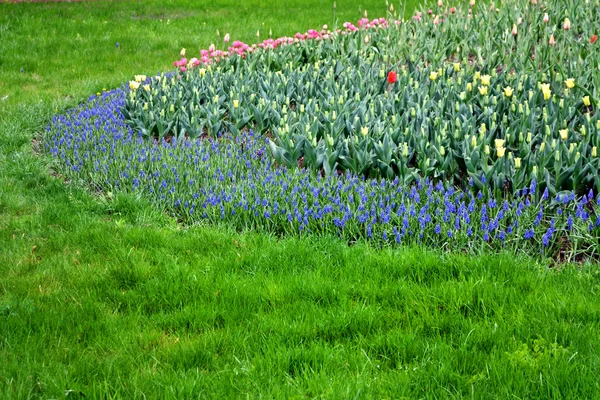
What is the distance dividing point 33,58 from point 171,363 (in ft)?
29.2

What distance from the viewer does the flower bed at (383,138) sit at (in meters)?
4.69

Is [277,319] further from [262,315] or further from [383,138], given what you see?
[383,138]

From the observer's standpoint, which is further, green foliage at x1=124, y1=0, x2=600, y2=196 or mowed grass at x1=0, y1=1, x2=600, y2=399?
green foliage at x1=124, y1=0, x2=600, y2=196

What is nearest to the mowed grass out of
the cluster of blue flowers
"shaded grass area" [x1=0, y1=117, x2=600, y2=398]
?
"shaded grass area" [x1=0, y1=117, x2=600, y2=398]

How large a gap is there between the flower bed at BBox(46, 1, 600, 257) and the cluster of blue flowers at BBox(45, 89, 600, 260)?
15 millimetres

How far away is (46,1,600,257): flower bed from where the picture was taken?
469 centimetres

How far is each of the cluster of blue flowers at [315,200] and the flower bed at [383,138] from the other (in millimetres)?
15

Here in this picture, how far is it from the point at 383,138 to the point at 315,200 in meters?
1.30

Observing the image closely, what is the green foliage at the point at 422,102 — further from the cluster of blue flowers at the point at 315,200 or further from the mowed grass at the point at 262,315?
the mowed grass at the point at 262,315

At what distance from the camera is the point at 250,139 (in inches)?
255

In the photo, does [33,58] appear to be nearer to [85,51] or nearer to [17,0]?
[85,51]

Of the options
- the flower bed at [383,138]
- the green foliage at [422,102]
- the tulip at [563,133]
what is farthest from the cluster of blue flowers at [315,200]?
the tulip at [563,133]

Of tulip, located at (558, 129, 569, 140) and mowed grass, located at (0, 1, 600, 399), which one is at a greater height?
tulip, located at (558, 129, 569, 140)

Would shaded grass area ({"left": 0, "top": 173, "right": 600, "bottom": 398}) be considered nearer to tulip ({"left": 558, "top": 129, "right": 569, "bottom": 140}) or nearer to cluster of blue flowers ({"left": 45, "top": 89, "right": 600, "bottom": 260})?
cluster of blue flowers ({"left": 45, "top": 89, "right": 600, "bottom": 260})
